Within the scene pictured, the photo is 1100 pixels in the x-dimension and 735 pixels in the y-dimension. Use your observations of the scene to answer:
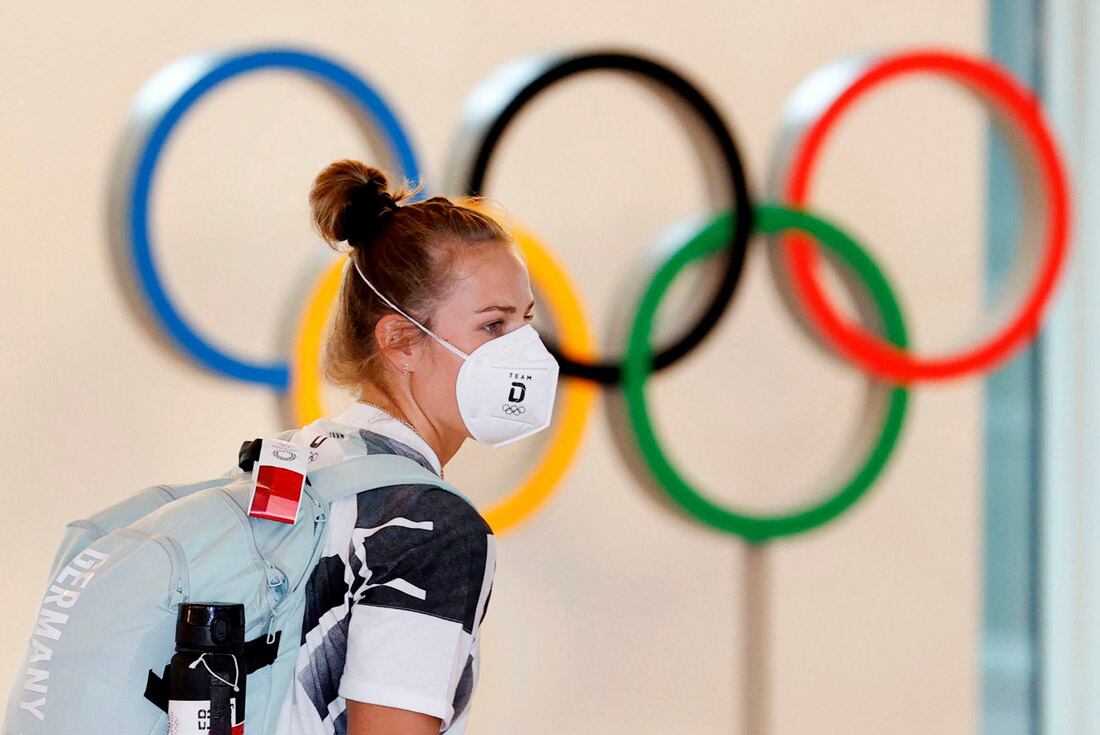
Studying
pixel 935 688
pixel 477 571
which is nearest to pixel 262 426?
pixel 477 571

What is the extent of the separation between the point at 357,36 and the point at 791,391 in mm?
1127

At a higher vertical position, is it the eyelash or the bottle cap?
the eyelash

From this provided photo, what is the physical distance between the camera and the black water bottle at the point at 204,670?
1.07 metres

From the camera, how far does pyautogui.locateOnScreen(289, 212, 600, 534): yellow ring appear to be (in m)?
2.26

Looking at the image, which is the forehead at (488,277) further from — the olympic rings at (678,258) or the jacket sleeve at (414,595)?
the olympic rings at (678,258)

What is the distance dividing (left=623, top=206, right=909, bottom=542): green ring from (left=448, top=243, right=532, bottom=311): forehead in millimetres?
1158

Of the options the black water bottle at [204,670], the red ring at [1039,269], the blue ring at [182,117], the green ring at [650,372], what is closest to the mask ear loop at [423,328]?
the black water bottle at [204,670]

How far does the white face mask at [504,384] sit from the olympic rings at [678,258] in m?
0.84

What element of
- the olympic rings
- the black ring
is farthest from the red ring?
the black ring

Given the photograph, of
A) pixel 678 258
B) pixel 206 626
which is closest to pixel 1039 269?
pixel 678 258

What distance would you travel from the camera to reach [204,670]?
107cm

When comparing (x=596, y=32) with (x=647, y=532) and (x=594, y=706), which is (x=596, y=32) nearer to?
(x=647, y=532)

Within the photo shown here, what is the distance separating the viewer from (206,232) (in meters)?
2.27

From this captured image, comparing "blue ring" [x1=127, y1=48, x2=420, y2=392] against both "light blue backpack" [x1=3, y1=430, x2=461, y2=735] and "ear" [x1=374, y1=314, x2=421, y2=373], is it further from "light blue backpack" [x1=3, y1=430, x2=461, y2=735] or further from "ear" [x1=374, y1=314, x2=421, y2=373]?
"light blue backpack" [x1=3, y1=430, x2=461, y2=735]
